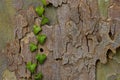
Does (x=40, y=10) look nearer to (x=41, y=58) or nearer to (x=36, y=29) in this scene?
(x=36, y=29)

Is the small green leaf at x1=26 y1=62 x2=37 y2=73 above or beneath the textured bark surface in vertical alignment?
beneath

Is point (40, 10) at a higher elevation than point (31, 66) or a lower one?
higher

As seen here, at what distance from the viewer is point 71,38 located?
58.1 inches

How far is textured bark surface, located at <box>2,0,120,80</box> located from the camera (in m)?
1.43

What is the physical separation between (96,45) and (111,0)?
0.19 m

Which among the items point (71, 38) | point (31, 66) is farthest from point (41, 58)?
point (71, 38)

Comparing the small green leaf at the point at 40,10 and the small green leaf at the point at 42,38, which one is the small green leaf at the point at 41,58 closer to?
the small green leaf at the point at 42,38

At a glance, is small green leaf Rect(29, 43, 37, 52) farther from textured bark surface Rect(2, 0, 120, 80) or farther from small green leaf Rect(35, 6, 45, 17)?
small green leaf Rect(35, 6, 45, 17)

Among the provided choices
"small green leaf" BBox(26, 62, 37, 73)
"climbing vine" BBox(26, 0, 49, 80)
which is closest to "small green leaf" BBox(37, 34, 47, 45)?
"climbing vine" BBox(26, 0, 49, 80)

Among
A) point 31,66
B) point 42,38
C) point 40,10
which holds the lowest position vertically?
point 31,66

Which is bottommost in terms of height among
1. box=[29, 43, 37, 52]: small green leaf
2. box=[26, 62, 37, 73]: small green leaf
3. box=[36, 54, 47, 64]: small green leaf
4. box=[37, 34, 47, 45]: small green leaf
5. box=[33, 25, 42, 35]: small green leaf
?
box=[26, 62, 37, 73]: small green leaf

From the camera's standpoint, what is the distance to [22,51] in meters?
1.54

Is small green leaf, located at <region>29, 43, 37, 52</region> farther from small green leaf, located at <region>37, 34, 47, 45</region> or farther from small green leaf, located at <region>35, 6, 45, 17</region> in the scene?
small green leaf, located at <region>35, 6, 45, 17</region>

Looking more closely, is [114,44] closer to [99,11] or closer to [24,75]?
[99,11]
